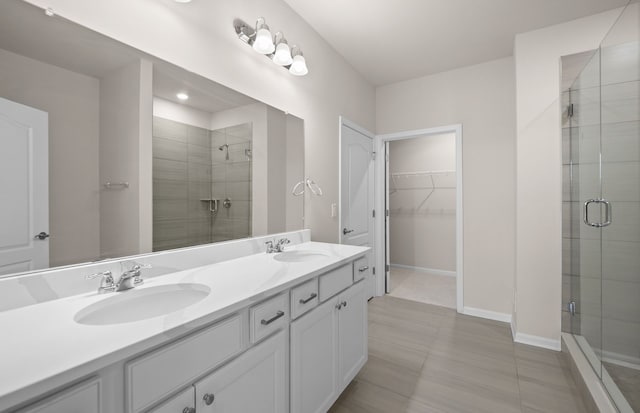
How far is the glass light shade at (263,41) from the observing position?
1.66 metres

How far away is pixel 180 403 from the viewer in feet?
2.43

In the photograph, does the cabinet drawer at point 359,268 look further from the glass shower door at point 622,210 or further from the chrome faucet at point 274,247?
the glass shower door at point 622,210

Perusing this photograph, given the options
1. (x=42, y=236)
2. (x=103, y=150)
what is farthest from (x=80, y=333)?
(x=103, y=150)

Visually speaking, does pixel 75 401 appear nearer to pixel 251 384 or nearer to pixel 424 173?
pixel 251 384

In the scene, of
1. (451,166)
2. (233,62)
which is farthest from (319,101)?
(451,166)

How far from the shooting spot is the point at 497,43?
8.46 feet

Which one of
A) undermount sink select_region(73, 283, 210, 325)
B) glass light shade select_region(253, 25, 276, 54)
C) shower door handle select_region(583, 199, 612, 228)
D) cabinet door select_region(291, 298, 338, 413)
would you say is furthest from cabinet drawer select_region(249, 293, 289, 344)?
shower door handle select_region(583, 199, 612, 228)

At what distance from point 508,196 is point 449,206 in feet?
5.41

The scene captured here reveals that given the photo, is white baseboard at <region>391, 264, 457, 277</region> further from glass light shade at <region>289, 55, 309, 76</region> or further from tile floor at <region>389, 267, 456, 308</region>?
glass light shade at <region>289, 55, 309, 76</region>

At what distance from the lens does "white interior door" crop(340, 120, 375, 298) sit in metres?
2.85

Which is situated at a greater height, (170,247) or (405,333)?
(170,247)

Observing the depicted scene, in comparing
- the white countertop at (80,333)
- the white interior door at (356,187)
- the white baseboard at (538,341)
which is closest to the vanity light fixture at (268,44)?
the white interior door at (356,187)

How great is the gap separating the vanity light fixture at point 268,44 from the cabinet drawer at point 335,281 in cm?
140

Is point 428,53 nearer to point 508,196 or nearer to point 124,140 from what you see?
point 508,196
